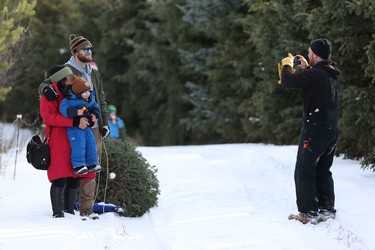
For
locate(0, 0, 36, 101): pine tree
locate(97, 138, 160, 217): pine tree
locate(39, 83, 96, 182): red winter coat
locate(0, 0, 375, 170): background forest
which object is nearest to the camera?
locate(39, 83, 96, 182): red winter coat

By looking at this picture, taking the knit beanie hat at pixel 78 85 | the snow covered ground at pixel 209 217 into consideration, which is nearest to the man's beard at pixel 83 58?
the knit beanie hat at pixel 78 85

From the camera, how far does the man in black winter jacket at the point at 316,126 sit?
706cm

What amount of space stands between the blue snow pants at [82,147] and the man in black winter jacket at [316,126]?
2.31 meters

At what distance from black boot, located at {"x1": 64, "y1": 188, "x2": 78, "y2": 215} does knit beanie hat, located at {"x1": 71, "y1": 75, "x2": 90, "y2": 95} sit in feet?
3.73

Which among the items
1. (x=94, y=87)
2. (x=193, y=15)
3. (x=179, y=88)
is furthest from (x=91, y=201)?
(x=179, y=88)

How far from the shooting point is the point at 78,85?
6.94 m

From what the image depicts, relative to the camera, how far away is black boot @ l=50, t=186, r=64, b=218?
22.6ft

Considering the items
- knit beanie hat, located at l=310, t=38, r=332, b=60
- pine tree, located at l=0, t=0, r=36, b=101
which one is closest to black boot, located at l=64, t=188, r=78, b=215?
knit beanie hat, located at l=310, t=38, r=332, b=60

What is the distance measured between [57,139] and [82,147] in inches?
11.6

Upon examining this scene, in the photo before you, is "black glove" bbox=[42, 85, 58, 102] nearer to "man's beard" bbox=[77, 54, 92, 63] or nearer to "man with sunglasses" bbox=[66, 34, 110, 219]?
"man with sunglasses" bbox=[66, 34, 110, 219]

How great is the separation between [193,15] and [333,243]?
15.5m

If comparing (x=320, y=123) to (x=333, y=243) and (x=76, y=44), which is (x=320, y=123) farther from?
(x=76, y=44)

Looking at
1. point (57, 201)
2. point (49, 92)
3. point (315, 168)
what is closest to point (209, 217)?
point (315, 168)

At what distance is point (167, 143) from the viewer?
2619 centimetres
